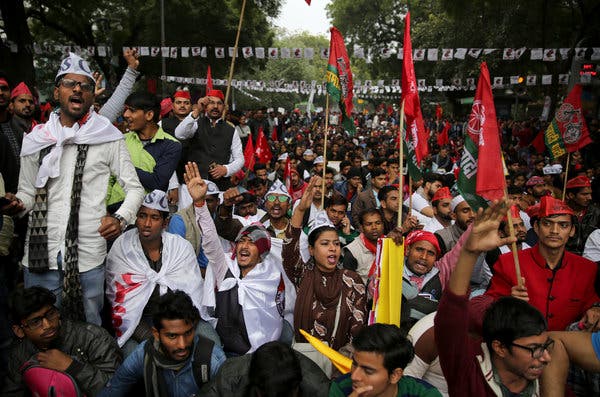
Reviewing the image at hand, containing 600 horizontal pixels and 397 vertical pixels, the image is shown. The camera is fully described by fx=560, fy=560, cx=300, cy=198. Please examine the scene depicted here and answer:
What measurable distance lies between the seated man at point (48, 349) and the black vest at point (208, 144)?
2596mm

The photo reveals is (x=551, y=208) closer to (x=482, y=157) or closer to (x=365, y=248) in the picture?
(x=482, y=157)

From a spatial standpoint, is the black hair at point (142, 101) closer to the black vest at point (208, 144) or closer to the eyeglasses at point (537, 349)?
the black vest at point (208, 144)

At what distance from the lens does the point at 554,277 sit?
11.4 feet

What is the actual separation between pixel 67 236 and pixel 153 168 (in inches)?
50.5

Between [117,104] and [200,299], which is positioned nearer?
[200,299]

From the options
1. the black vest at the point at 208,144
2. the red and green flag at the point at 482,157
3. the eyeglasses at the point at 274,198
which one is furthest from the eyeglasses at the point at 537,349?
the black vest at the point at 208,144

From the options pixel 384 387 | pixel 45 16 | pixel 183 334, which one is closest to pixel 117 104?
pixel 183 334

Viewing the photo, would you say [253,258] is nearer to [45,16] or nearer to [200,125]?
[200,125]

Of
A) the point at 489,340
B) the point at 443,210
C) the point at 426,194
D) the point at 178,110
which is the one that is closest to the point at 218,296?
the point at 489,340

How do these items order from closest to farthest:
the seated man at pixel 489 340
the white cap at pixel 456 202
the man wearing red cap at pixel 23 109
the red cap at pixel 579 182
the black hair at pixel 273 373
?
the seated man at pixel 489 340
the black hair at pixel 273 373
the man wearing red cap at pixel 23 109
the white cap at pixel 456 202
the red cap at pixel 579 182

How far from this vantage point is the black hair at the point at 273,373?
276 centimetres

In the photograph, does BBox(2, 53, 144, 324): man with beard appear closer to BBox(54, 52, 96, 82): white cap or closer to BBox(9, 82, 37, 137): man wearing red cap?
BBox(54, 52, 96, 82): white cap

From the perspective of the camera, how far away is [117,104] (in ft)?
14.7

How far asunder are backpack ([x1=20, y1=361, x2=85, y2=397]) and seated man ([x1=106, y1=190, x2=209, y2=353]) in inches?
23.4
